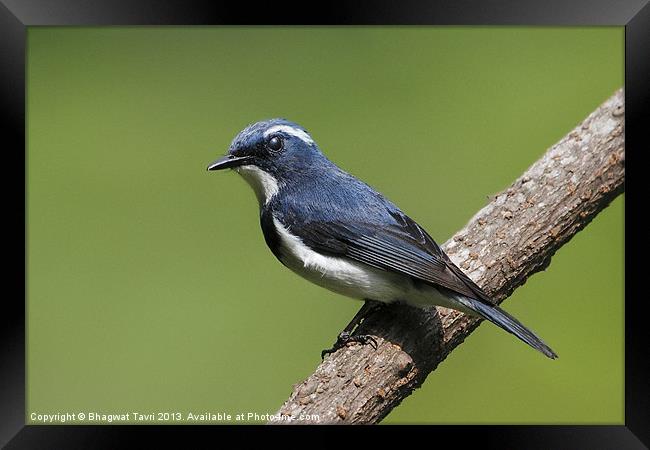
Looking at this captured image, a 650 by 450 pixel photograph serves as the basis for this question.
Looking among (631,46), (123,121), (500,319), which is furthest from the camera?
(123,121)

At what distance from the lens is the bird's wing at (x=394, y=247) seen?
15.6 feet

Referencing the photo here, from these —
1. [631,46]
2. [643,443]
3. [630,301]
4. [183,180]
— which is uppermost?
[631,46]

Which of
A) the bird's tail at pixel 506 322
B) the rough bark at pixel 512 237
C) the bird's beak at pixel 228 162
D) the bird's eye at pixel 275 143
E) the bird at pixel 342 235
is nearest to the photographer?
the bird's tail at pixel 506 322

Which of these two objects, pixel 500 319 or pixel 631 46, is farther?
pixel 631 46

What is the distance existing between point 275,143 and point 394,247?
1032 mm

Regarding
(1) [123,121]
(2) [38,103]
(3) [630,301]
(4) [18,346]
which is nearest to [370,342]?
(3) [630,301]

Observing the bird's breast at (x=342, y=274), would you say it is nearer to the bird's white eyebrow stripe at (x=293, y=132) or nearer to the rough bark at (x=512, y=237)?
the rough bark at (x=512, y=237)

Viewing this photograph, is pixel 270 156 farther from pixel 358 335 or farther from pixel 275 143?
pixel 358 335

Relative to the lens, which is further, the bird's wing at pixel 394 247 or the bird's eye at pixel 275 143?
the bird's eye at pixel 275 143

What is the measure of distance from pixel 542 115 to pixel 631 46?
1652 millimetres

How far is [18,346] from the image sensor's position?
5133mm

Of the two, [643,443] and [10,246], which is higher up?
[10,246]

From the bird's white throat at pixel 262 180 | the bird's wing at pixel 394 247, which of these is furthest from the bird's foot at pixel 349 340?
the bird's white throat at pixel 262 180

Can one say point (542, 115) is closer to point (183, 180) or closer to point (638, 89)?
point (638, 89)
